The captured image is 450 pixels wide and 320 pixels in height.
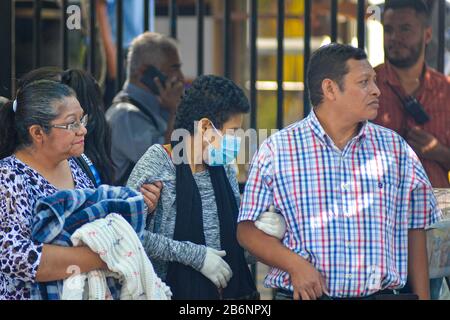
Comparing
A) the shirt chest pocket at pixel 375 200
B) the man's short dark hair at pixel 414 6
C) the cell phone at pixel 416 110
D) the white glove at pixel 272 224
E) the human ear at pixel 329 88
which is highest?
the man's short dark hair at pixel 414 6

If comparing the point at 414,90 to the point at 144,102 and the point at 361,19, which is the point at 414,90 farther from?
the point at 144,102

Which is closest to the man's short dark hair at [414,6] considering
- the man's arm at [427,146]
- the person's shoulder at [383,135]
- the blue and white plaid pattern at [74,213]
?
the man's arm at [427,146]

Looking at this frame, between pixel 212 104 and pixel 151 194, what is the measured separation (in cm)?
46

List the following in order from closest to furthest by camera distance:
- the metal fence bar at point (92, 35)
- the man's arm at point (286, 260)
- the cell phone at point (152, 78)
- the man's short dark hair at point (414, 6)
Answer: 1. the man's arm at point (286, 260)
2. the man's short dark hair at point (414, 6)
3. the metal fence bar at point (92, 35)
4. the cell phone at point (152, 78)

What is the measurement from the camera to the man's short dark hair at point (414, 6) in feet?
19.1

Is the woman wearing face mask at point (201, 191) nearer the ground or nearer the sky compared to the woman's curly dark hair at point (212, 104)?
nearer the ground

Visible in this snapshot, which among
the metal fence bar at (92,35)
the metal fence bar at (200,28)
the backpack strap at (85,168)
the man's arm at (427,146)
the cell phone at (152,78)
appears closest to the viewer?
the backpack strap at (85,168)

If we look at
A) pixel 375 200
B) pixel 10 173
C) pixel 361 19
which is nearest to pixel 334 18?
pixel 361 19

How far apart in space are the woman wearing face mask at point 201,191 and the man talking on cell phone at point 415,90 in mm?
1098

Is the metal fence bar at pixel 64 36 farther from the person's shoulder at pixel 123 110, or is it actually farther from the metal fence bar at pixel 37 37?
the person's shoulder at pixel 123 110

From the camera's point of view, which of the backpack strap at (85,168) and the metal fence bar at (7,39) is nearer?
the backpack strap at (85,168)

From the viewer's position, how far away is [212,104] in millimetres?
4906
